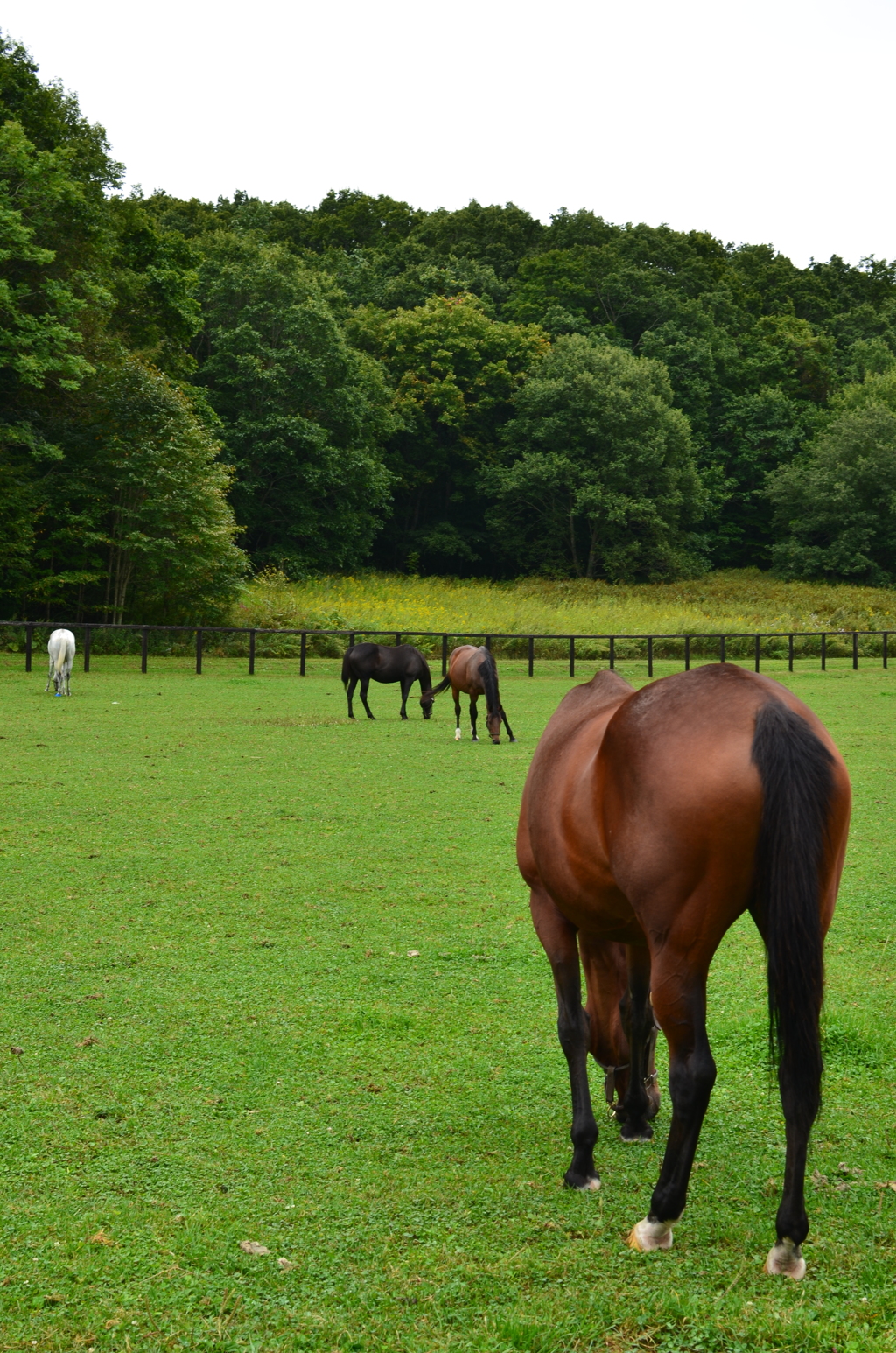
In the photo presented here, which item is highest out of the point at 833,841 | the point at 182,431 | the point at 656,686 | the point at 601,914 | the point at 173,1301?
the point at 182,431

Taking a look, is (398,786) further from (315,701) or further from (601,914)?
(315,701)

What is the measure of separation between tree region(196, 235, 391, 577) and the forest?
124 mm

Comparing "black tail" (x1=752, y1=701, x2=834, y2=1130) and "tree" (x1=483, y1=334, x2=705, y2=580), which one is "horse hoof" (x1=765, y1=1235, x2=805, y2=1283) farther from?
"tree" (x1=483, y1=334, x2=705, y2=580)

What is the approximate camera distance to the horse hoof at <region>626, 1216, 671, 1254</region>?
2664mm

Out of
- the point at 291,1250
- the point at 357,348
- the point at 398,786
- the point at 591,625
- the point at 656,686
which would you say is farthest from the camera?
the point at 357,348

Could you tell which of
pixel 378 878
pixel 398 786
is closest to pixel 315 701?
pixel 398 786

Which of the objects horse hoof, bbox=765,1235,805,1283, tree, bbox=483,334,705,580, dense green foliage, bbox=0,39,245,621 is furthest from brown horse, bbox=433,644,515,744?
tree, bbox=483,334,705,580

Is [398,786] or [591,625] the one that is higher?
[591,625]

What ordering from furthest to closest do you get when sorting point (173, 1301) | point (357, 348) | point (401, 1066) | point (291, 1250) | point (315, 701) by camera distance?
point (357, 348) → point (315, 701) → point (401, 1066) → point (291, 1250) → point (173, 1301)

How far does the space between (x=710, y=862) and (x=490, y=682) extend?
10.9 meters

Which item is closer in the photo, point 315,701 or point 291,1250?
point 291,1250

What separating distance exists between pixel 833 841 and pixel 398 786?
299 inches

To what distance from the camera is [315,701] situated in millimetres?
18672

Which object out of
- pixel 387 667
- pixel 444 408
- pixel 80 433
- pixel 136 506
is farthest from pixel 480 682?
pixel 444 408
